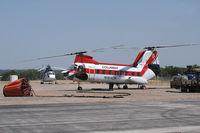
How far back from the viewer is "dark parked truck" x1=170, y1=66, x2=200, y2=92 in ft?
109

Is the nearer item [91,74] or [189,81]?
[189,81]

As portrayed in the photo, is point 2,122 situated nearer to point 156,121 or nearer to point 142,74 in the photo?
point 156,121

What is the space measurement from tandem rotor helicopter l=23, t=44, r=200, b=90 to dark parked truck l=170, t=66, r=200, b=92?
Answer: 18.5 feet

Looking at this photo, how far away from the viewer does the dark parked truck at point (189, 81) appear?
33.2 meters

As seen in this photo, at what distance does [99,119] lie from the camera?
1209 cm

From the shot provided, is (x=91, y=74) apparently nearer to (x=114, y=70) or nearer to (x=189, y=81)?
(x=114, y=70)

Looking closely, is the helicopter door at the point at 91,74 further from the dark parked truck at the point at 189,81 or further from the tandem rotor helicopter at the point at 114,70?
the dark parked truck at the point at 189,81

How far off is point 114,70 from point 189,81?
34.8 feet

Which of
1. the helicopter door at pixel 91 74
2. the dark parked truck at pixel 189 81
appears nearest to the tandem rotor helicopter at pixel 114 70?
the helicopter door at pixel 91 74

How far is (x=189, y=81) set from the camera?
33156mm

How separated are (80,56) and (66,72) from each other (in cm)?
273

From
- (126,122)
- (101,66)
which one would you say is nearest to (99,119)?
(126,122)

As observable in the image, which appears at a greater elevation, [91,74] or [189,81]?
[91,74]

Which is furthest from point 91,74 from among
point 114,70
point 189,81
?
point 189,81
